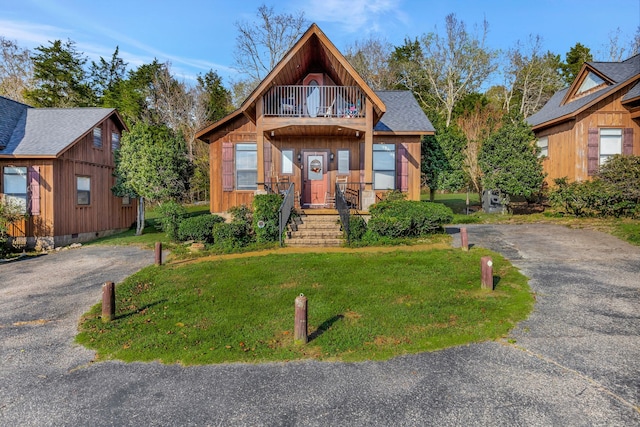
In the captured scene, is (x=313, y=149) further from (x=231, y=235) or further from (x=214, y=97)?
(x=214, y=97)

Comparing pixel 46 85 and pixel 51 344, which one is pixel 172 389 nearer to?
pixel 51 344

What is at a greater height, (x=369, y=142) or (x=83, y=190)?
(x=369, y=142)

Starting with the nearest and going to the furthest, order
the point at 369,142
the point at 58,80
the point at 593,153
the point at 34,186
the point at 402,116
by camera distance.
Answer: the point at 369,142 → the point at 34,186 → the point at 593,153 → the point at 402,116 → the point at 58,80

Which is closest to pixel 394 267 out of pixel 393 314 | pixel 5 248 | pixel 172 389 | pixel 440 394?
pixel 393 314

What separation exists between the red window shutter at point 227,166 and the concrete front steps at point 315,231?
419 cm

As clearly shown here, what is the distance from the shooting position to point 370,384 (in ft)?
14.7

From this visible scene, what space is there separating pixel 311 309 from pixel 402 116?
13453mm

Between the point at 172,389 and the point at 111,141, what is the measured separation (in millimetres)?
18746

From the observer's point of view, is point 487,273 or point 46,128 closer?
point 487,273

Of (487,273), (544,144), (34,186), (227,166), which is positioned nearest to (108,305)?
(487,273)

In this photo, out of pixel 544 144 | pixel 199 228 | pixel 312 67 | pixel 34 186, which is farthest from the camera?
pixel 544 144

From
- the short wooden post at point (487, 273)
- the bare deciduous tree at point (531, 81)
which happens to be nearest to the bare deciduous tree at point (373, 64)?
the bare deciduous tree at point (531, 81)

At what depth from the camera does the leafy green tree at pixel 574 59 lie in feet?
125

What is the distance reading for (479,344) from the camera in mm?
5453
